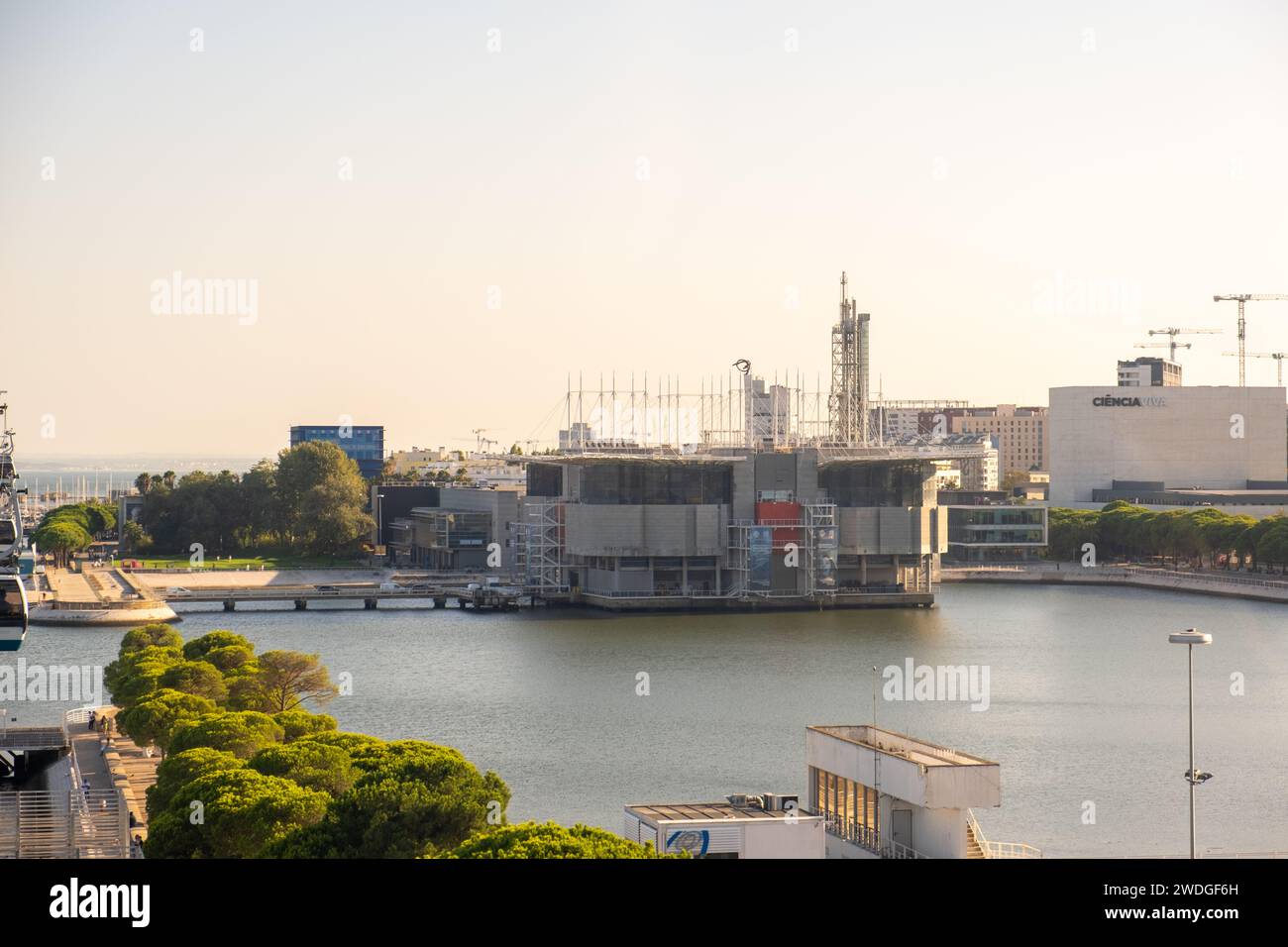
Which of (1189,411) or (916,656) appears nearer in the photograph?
(916,656)

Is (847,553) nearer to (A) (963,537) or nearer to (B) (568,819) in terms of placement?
(A) (963,537)

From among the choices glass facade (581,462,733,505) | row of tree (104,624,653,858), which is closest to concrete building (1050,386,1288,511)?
glass facade (581,462,733,505)

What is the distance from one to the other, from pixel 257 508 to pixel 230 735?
35137 millimetres

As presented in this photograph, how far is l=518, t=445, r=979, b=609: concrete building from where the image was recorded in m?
33.2

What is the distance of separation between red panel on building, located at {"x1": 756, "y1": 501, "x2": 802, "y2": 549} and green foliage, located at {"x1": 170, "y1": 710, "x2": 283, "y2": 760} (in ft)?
70.7

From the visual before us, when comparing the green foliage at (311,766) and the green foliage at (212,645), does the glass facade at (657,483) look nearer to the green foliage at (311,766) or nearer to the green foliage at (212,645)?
the green foliage at (212,645)

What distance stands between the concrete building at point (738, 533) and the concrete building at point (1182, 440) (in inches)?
779

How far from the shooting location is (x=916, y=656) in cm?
2402

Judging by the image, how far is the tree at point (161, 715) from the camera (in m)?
13.8

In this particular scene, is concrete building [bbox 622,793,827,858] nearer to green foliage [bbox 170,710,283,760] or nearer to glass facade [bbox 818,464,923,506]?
green foliage [bbox 170,710,283,760]

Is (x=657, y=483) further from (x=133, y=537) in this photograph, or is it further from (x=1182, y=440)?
(x=1182, y=440)

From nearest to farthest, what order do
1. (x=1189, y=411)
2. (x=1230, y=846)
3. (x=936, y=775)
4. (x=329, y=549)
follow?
(x=936, y=775)
(x=1230, y=846)
(x=329, y=549)
(x=1189, y=411)
